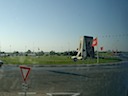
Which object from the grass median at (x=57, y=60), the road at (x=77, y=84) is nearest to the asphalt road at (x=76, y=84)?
the road at (x=77, y=84)

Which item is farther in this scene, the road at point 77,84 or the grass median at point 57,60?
the grass median at point 57,60

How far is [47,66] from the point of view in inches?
1022

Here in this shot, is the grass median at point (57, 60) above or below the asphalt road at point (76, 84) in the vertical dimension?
above

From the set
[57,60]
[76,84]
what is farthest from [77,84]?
[57,60]

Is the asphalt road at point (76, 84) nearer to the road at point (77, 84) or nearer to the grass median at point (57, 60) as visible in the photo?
the road at point (77, 84)

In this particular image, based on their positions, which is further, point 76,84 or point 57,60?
point 57,60

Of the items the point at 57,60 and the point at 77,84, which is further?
the point at 57,60

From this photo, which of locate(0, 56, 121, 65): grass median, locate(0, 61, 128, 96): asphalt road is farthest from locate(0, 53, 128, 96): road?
locate(0, 56, 121, 65): grass median

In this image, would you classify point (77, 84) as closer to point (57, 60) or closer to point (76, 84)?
point (76, 84)

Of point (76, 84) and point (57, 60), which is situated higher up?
point (57, 60)

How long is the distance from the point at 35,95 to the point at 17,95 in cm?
63

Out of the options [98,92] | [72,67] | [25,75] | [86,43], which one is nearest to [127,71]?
[86,43]

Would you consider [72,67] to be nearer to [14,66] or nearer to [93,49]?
[14,66]

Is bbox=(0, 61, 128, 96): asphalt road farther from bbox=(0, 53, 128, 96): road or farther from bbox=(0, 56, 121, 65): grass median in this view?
bbox=(0, 56, 121, 65): grass median
